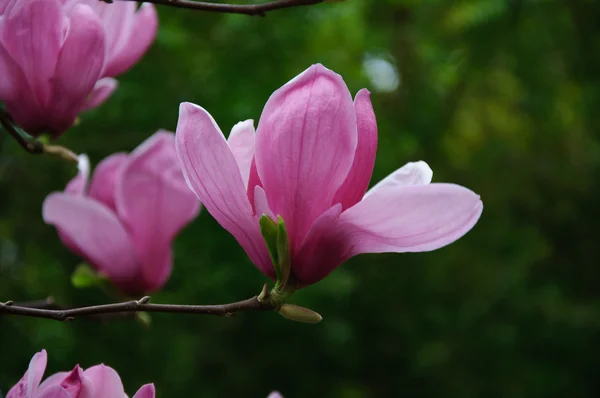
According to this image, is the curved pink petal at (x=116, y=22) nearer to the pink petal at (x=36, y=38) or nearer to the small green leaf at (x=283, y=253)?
the pink petal at (x=36, y=38)

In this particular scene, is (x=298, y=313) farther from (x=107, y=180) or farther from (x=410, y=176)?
(x=107, y=180)

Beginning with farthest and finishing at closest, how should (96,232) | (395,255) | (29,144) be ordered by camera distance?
(395,255) < (96,232) < (29,144)

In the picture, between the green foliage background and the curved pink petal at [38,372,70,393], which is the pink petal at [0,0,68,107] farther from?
the green foliage background

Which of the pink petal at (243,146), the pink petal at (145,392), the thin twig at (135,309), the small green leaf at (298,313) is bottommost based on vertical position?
the pink petal at (145,392)

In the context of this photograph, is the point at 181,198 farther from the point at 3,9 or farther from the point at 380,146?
the point at 380,146

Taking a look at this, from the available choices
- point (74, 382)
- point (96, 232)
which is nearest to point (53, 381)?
point (74, 382)

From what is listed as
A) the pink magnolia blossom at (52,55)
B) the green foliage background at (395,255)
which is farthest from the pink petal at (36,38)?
the green foliage background at (395,255)
